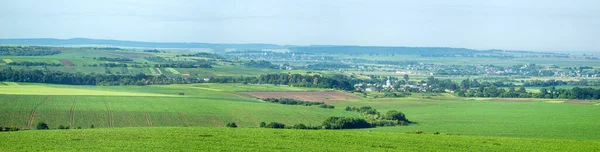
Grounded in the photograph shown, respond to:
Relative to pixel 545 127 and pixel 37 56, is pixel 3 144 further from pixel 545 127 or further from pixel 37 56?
pixel 37 56

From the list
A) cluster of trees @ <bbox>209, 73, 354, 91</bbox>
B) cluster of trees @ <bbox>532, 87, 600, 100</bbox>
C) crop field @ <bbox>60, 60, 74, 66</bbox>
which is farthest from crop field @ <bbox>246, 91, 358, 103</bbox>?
crop field @ <bbox>60, 60, 74, 66</bbox>

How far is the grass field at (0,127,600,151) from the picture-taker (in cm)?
3253

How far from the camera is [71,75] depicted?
106m

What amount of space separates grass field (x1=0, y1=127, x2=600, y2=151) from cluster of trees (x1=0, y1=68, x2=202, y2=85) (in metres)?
63.6

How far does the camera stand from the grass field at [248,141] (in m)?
32.5

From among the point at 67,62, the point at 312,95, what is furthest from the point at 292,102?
the point at 67,62

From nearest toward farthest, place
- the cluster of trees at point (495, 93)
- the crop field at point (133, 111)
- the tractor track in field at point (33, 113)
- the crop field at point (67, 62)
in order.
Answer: the tractor track in field at point (33, 113) → the crop field at point (133, 111) → the cluster of trees at point (495, 93) → the crop field at point (67, 62)

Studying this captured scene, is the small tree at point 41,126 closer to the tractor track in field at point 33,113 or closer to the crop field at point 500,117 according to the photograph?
the tractor track in field at point 33,113

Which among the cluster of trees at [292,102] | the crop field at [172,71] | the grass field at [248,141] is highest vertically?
the grass field at [248,141]

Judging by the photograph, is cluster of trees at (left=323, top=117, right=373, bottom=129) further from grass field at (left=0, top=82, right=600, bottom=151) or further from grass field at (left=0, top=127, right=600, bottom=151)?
grass field at (left=0, top=127, right=600, bottom=151)

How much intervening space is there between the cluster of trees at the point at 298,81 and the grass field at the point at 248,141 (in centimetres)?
6713

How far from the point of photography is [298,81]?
374ft

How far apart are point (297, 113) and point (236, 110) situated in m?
5.82

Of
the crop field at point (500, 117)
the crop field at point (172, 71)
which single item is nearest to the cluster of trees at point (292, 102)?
the crop field at point (500, 117)
